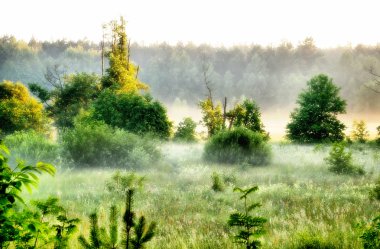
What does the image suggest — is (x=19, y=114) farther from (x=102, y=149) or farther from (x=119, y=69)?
(x=102, y=149)

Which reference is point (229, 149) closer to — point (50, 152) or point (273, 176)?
point (273, 176)

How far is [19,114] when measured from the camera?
125 feet

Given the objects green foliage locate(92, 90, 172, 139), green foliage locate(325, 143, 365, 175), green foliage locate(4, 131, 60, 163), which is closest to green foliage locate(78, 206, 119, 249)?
green foliage locate(325, 143, 365, 175)

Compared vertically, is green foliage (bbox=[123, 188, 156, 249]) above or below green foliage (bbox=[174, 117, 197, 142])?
above

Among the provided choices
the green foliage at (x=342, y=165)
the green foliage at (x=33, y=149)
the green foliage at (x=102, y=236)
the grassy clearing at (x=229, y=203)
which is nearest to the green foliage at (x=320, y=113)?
the grassy clearing at (x=229, y=203)

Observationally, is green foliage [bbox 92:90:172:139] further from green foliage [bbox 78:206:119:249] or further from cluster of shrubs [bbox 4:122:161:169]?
green foliage [bbox 78:206:119:249]

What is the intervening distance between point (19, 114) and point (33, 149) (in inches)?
760

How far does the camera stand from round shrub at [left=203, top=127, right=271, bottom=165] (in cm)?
2175

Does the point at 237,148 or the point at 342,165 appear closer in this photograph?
the point at 342,165

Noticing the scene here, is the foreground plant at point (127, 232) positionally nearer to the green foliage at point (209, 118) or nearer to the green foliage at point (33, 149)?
the green foliage at point (33, 149)

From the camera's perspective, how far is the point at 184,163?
71.0 feet

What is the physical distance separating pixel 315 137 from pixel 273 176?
915 inches

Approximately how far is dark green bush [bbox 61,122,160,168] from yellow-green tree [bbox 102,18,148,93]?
43.3 ft

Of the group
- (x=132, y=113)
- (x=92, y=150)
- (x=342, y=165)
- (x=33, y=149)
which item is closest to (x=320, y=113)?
(x=132, y=113)
